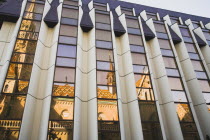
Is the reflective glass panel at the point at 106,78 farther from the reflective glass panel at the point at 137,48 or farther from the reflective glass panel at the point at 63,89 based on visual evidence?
the reflective glass panel at the point at 137,48

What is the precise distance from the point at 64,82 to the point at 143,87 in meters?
6.33

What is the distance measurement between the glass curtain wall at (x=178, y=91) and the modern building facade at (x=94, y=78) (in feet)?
0.27

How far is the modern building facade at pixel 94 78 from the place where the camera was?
34.9 feet

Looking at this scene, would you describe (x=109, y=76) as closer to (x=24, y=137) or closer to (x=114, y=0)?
(x=24, y=137)

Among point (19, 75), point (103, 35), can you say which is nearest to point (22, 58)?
point (19, 75)

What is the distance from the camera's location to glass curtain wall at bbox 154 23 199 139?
12.9 m

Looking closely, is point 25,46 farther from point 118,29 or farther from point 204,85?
point 204,85

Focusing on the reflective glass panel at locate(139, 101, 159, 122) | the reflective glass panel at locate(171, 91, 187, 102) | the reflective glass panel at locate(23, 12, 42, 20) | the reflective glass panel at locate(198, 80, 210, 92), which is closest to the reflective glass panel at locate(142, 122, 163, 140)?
the reflective glass panel at locate(139, 101, 159, 122)

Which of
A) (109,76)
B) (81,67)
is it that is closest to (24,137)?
(81,67)

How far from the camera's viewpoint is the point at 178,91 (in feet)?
47.5

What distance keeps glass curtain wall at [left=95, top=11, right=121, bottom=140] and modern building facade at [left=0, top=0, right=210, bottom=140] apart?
7cm

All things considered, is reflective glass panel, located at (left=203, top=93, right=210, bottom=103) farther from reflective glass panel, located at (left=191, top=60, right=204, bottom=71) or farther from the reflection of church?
the reflection of church

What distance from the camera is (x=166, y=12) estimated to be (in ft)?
Result: 81.7

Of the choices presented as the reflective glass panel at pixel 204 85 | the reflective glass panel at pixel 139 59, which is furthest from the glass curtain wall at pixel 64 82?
the reflective glass panel at pixel 204 85
